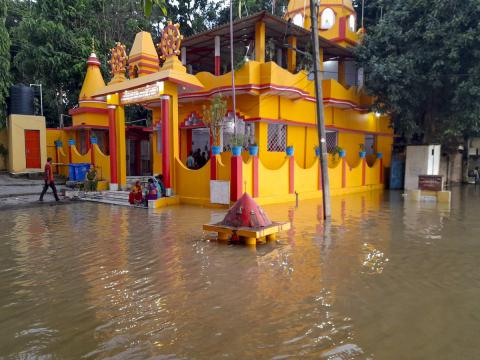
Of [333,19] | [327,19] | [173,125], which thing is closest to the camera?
[173,125]

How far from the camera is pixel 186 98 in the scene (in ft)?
51.6

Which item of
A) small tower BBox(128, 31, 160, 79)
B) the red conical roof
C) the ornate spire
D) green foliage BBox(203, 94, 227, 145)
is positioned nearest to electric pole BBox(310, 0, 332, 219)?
the red conical roof

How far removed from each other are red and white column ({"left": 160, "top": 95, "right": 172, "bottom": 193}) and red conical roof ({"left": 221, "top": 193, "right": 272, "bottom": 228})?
6.05 metres

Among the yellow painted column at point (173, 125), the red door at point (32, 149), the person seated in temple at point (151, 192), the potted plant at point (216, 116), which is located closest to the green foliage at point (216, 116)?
the potted plant at point (216, 116)

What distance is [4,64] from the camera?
61.5 ft

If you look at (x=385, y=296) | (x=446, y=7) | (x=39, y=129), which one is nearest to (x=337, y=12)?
(x=446, y=7)

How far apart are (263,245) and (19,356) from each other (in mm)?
4624

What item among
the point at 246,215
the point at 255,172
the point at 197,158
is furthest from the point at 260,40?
the point at 246,215

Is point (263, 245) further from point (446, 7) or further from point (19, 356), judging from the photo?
point (446, 7)

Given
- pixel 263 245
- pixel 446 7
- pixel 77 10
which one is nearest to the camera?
pixel 263 245

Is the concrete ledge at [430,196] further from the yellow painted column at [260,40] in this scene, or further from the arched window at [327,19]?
the arched window at [327,19]

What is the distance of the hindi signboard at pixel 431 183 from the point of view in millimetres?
14117

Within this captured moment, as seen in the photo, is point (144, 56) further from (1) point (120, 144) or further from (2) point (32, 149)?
(2) point (32, 149)

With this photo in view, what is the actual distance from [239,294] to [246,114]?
10.7 metres
